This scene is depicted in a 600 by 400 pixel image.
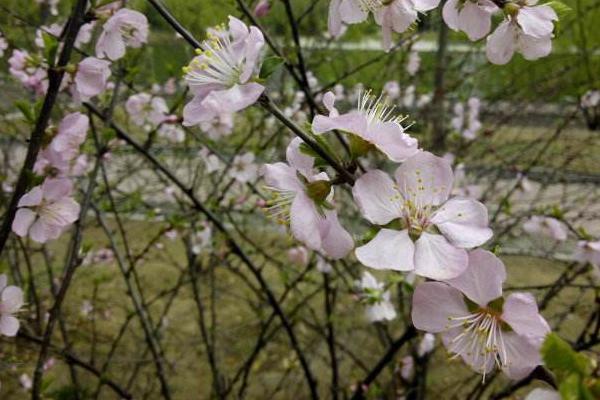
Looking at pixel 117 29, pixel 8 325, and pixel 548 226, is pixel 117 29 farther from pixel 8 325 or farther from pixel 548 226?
pixel 548 226

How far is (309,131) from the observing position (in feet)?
2.00

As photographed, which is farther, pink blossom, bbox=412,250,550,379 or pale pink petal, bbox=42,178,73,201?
pale pink petal, bbox=42,178,73,201

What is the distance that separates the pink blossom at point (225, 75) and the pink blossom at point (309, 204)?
81 millimetres

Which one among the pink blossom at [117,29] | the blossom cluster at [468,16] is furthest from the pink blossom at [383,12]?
the pink blossom at [117,29]

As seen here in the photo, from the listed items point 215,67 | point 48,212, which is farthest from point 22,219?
point 215,67

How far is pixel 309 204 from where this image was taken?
1.96 ft

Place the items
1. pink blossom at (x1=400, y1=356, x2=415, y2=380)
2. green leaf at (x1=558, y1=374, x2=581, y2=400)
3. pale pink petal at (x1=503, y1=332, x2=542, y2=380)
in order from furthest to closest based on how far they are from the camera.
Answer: pink blossom at (x1=400, y1=356, x2=415, y2=380)
pale pink petal at (x1=503, y1=332, x2=542, y2=380)
green leaf at (x1=558, y1=374, x2=581, y2=400)

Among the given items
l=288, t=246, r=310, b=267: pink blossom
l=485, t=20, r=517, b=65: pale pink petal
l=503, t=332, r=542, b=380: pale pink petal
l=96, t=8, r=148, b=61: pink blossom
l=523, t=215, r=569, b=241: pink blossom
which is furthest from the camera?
l=288, t=246, r=310, b=267: pink blossom

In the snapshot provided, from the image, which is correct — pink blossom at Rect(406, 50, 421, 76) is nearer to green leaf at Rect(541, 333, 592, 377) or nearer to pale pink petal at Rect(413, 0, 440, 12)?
pale pink petal at Rect(413, 0, 440, 12)

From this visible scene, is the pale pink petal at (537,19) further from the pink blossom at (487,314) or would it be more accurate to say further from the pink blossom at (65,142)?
the pink blossom at (65,142)

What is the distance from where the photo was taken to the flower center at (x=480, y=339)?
566 millimetres

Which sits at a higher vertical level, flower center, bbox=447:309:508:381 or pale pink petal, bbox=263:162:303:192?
pale pink petal, bbox=263:162:303:192

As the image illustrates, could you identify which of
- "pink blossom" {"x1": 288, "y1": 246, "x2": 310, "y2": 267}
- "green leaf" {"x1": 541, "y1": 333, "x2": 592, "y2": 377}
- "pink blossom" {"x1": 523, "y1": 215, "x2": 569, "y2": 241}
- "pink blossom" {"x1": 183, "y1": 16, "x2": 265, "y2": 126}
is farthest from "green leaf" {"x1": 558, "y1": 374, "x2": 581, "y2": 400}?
"pink blossom" {"x1": 288, "y1": 246, "x2": 310, "y2": 267}

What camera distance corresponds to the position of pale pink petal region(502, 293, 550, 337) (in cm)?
53
